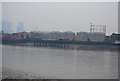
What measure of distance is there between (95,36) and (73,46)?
2.50 m

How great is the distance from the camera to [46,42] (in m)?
13.6

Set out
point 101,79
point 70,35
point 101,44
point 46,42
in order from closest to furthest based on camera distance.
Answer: point 101,79 < point 101,44 < point 46,42 < point 70,35

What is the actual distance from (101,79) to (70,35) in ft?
42.7

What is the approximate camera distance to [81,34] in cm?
1537

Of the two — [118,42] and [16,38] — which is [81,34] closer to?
[118,42]

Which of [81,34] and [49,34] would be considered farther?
[49,34]

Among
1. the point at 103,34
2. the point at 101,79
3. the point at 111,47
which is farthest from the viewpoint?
the point at 103,34

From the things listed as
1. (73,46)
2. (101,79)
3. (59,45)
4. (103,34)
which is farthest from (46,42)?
(101,79)

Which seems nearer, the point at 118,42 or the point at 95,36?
the point at 118,42

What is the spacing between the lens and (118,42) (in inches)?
493

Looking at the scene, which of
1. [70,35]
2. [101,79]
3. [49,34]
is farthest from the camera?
[49,34]

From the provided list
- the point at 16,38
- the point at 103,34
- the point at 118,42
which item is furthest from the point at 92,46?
the point at 16,38

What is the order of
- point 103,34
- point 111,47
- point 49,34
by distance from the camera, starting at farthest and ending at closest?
point 49,34 → point 103,34 → point 111,47

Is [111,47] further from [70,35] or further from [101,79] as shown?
[101,79]
